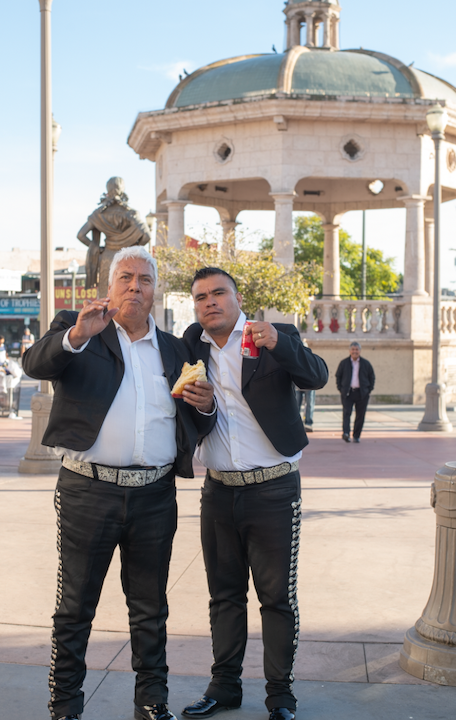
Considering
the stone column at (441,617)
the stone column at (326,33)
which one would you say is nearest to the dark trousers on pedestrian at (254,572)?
the stone column at (441,617)

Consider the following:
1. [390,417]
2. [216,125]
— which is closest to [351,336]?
[390,417]

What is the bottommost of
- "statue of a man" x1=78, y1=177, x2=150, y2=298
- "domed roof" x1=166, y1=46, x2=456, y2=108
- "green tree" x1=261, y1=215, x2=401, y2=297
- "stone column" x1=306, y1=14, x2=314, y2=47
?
"statue of a man" x1=78, y1=177, x2=150, y2=298

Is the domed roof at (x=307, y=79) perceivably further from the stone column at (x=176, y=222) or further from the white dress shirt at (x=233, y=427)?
the white dress shirt at (x=233, y=427)

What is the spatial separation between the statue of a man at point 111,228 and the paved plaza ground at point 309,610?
2923mm

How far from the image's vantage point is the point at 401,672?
13.2ft

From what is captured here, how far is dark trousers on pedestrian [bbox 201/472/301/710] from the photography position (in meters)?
3.56

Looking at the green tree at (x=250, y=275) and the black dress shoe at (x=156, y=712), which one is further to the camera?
the green tree at (x=250, y=275)

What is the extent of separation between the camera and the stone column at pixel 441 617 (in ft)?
12.9

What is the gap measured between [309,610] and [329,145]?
17.2 metres

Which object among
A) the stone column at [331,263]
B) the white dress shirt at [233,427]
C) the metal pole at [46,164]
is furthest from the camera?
the stone column at [331,263]

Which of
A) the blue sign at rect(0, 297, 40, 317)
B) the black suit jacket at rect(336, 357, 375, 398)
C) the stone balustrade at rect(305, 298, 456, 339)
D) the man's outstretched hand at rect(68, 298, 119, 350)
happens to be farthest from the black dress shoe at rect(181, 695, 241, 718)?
the blue sign at rect(0, 297, 40, 317)

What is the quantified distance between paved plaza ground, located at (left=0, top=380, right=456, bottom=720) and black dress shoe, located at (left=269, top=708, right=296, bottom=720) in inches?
5.0

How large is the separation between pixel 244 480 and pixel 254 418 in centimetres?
28

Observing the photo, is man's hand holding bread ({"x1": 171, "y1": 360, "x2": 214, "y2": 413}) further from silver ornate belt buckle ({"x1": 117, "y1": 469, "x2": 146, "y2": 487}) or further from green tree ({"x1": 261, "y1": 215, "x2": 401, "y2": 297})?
green tree ({"x1": 261, "y1": 215, "x2": 401, "y2": 297})
